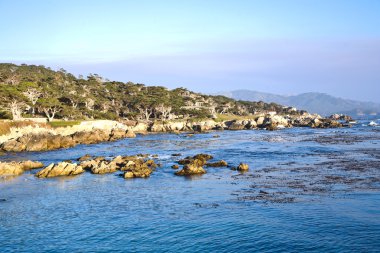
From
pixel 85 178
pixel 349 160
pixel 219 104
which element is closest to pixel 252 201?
pixel 85 178

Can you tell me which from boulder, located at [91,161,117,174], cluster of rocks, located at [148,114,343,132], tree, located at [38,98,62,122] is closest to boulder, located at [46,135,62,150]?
tree, located at [38,98,62,122]

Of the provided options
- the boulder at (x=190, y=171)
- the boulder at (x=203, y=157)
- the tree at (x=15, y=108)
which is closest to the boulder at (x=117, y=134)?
the tree at (x=15, y=108)

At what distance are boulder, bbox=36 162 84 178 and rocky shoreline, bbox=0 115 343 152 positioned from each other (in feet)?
96.5

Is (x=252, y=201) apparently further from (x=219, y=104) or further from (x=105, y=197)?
(x=219, y=104)

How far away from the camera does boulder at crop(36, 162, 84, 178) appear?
165 ft

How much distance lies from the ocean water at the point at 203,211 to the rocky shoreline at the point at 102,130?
28949 millimetres

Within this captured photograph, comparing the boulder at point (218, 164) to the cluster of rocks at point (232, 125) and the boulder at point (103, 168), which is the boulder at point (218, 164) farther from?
the cluster of rocks at point (232, 125)

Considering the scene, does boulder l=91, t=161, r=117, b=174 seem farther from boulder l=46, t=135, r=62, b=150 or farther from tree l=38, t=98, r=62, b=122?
tree l=38, t=98, r=62, b=122

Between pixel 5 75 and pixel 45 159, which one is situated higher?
pixel 5 75

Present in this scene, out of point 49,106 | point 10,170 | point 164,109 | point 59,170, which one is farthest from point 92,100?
point 59,170

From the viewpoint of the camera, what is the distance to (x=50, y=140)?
271 ft

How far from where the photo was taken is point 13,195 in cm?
4059

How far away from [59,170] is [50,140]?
111ft

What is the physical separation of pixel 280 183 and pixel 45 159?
4028 cm
